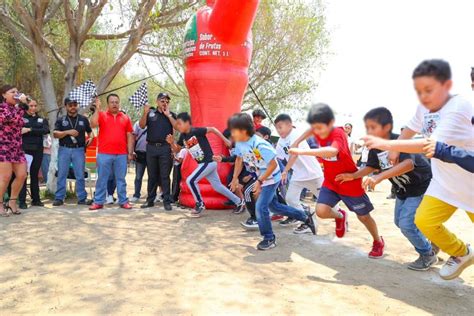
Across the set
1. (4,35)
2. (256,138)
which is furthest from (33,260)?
(4,35)

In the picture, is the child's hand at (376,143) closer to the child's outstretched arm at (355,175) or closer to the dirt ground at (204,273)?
the dirt ground at (204,273)

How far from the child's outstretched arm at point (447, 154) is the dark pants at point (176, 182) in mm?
5646

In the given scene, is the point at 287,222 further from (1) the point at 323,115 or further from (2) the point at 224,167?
(1) the point at 323,115

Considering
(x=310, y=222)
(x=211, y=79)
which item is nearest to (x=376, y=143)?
(x=310, y=222)

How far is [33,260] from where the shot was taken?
3.99 m

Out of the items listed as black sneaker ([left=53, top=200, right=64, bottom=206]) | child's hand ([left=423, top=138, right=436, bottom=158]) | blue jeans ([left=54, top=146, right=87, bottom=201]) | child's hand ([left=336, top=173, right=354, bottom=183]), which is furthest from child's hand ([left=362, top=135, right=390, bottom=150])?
black sneaker ([left=53, top=200, right=64, bottom=206])

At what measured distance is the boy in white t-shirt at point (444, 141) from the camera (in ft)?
8.32

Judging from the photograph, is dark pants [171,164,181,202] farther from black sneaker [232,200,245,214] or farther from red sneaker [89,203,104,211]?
black sneaker [232,200,245,214]

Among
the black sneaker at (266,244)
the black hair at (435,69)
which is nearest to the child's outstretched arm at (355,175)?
the black sneaker at (266,244)

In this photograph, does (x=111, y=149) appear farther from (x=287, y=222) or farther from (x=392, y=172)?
(x=392, y=172)

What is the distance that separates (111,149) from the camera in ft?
22.4

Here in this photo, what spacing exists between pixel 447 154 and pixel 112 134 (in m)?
5.33

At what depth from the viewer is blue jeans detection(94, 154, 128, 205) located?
6.80 meters

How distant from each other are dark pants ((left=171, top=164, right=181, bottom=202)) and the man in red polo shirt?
3.49ft
